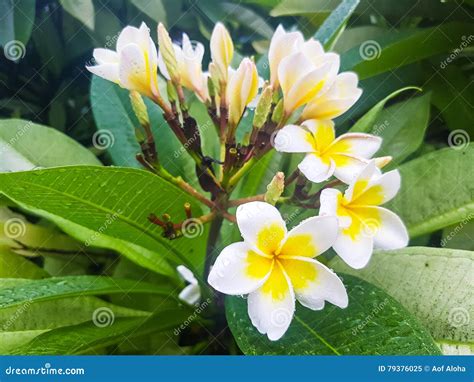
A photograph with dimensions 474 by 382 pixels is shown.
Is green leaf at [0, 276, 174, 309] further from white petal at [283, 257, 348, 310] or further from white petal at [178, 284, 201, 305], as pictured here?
white petal at [283, 257, 348, 310]

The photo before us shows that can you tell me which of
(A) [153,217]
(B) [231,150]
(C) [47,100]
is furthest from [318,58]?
(C) [47,100]

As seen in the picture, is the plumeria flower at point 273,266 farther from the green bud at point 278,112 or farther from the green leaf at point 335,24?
the green leaf at point 335,24

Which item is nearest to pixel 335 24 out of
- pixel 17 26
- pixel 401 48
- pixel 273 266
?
pixel 401 48

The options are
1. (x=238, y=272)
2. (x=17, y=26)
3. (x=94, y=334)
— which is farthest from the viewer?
(x=17, y=26)

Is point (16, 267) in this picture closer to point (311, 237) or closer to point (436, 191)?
point (311, 237)

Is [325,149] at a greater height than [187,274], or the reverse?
[325,149]

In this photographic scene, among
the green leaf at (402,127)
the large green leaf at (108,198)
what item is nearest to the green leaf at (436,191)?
the green leaf at (402,127)

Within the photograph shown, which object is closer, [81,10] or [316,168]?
[316,168]
